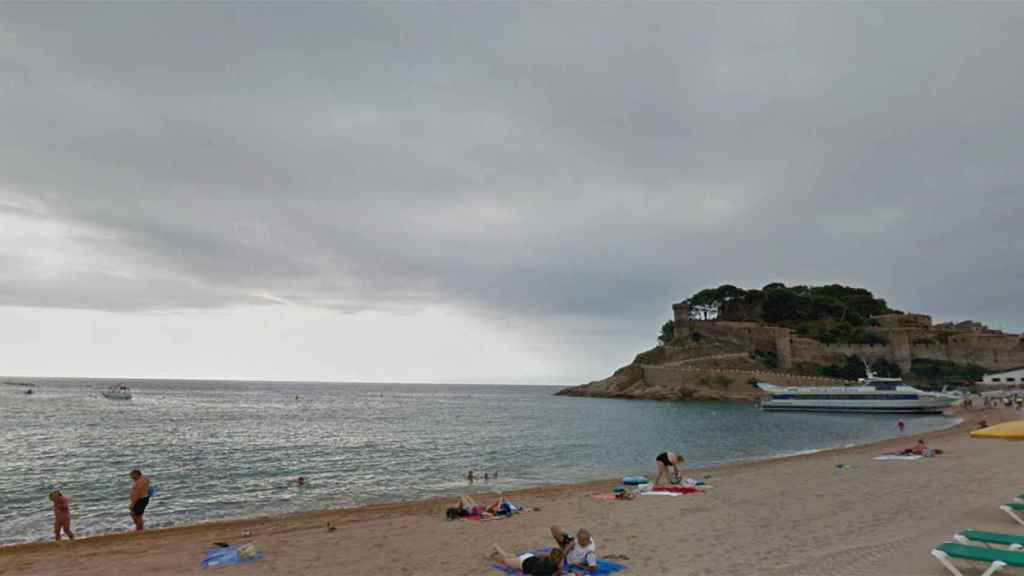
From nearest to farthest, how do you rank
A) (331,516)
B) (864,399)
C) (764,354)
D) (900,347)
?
(331,516) → (864,399) → (900,347) → (764,354)

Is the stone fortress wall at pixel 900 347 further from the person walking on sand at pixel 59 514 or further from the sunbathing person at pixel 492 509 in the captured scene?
the person walking on sand at pixel 59 514

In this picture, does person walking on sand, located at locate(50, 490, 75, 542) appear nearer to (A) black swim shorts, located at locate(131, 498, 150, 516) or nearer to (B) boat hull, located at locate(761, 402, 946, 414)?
(A) black swim shorts, located at locate(131, 498, 150, 516)

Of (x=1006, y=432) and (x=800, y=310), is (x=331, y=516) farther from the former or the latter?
(x=800, y=310)

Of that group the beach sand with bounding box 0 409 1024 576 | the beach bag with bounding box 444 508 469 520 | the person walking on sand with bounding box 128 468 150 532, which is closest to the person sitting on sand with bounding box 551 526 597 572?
the beach sand with bounding box 0 409 1024 576

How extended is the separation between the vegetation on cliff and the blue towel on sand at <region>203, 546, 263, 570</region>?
387ft

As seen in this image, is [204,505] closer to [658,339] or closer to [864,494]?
[864,494]

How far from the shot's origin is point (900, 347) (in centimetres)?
10738

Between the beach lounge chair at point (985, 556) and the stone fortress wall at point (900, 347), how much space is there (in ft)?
352

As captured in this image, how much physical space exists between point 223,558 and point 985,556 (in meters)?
12.0

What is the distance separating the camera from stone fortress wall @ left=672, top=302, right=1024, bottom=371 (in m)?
105

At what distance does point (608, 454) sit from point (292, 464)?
16568 mm

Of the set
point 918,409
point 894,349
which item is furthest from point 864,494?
point 894,349

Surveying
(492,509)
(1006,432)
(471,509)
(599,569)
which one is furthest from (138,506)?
(1006,432)

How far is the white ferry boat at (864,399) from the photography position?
65.0 metres
